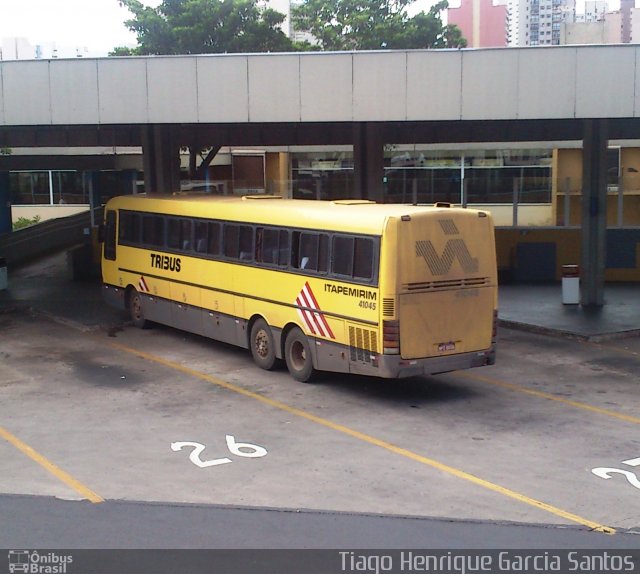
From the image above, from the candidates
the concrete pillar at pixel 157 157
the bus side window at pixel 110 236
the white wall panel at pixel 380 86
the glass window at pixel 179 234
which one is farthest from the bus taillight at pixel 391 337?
the concrete pillar at pixel 157 157

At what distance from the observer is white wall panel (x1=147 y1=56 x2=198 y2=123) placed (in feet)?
61.7

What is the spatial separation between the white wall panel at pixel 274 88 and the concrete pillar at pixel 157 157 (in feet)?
18.5

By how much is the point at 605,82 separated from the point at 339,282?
293 inches

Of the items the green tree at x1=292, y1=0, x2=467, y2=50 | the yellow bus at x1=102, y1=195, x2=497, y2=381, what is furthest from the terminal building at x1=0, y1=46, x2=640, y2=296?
the green tree at x1=292, y1=0, x2=467, y2=50

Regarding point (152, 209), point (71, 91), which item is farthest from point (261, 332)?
point (71, 91)

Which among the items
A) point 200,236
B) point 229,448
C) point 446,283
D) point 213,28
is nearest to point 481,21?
point 213,28

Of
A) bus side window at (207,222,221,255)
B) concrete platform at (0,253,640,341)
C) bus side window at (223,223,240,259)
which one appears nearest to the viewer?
bus side window at (223,223,240,259)

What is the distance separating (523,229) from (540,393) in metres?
14.0

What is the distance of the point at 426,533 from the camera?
9.00m

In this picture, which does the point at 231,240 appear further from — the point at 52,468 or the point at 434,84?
the point at 52,468

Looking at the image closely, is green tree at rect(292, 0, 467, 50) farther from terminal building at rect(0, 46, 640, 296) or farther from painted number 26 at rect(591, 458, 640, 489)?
painted number 26 at rect(591, 458, 640, 489)

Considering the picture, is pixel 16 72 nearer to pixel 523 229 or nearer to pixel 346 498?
pixel 346 498

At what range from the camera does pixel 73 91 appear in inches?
747
